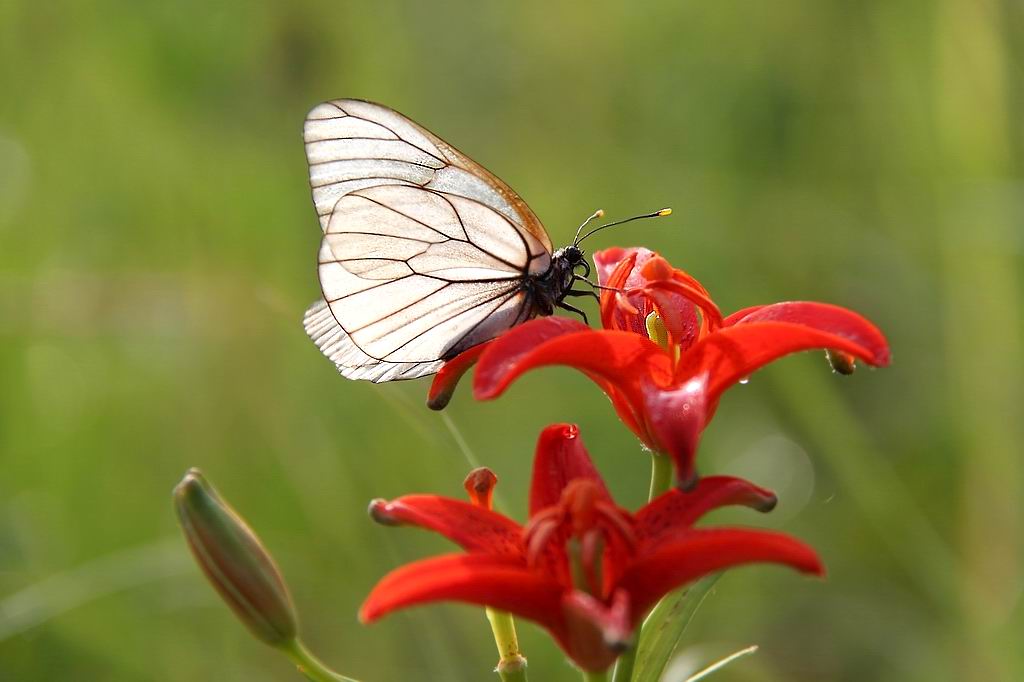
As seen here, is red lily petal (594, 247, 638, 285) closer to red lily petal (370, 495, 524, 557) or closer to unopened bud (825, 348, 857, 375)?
unopened bud (825, 348, 857, 375)

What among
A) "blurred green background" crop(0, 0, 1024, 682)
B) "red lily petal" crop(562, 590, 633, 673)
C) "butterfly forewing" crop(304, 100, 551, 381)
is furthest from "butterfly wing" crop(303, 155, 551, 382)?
"red lily petal" crop(562, 590, 633, 673)

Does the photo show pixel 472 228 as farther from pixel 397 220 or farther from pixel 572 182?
pixel 572 182

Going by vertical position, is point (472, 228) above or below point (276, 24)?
below

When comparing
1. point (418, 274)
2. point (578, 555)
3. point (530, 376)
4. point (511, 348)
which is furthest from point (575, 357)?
point (530, 376)

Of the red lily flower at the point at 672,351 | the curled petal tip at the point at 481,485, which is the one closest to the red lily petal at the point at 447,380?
the red lily flower at the point at 672,351

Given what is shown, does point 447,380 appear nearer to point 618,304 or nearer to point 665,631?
point 618,304

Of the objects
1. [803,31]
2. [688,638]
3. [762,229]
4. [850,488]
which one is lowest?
[688,638]

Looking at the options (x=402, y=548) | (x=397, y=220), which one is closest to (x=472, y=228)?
(x=397, y=220)
